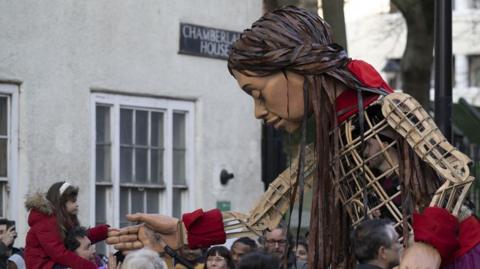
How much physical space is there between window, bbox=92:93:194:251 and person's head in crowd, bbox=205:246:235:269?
3899 mm

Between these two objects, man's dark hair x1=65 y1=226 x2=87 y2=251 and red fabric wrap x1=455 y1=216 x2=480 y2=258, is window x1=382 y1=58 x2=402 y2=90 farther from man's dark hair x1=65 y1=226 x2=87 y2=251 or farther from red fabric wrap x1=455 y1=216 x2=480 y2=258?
red fabric wrap x1=455 y1=216 x2=480 y2=258

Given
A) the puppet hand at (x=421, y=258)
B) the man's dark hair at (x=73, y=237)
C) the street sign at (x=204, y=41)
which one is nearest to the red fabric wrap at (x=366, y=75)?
the puppet hand at (x=421, y=258)

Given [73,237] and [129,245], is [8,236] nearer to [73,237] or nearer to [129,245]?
[73,237]

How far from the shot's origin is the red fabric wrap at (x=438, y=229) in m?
4.88

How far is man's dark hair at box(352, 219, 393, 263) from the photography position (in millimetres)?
5461

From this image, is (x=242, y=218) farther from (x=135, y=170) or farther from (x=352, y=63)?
(x=135, y=170)

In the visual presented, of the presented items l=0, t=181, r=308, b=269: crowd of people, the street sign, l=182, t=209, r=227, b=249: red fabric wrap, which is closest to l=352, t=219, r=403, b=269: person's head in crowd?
l=182, t=209, r=227, b=249: red fabric wrap

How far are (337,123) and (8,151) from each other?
7883 mm

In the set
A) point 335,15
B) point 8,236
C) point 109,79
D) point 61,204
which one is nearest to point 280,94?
point 61,204

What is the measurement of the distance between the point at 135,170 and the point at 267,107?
8.92m

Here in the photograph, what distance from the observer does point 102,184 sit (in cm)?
1377

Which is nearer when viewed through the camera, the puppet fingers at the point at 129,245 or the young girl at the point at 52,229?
the puppet fingers at the point at 129,245

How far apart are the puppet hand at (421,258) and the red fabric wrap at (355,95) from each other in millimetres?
683

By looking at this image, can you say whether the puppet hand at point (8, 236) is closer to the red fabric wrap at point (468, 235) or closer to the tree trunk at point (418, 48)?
the red fabric wrap at point (468, 235)
